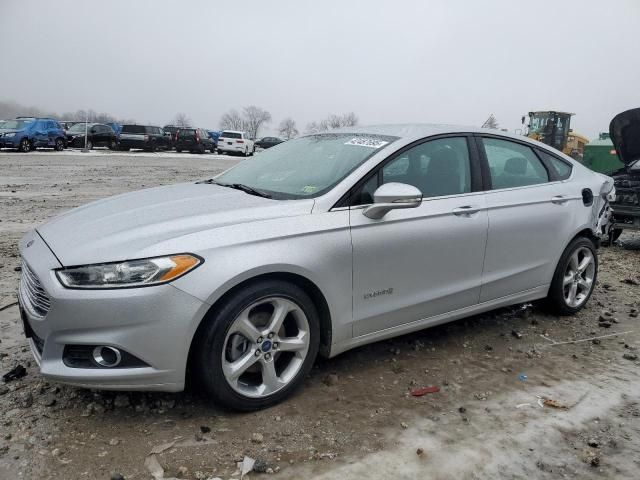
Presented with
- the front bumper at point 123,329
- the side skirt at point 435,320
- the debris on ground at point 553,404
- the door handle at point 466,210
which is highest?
the door handle at point 466,210

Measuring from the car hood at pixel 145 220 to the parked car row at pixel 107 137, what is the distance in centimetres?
2129

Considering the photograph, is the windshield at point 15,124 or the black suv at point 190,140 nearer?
the windshield at point 15,124

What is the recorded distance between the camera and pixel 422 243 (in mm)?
3330

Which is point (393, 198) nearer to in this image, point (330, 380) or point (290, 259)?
point (290, 259)

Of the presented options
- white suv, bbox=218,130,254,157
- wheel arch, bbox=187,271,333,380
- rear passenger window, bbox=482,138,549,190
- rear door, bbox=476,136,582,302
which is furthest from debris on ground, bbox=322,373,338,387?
white suv, bbox=218,130,254,157

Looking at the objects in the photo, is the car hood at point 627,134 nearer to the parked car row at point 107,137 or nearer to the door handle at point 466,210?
the door handle at point 466,210

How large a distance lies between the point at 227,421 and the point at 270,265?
2.85ft

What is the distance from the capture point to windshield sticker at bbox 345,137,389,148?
11.3ft

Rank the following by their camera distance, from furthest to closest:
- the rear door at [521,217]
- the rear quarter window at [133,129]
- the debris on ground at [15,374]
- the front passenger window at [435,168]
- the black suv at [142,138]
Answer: the rear quarter window at [133,129] < the black suv at [142,138] < the rear door at [521,217] < the front passenger window at [435,168] < the debris on ground at [15,374]

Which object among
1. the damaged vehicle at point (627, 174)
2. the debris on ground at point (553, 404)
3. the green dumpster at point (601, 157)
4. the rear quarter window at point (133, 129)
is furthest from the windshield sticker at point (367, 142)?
the rear quarter window at point (133, 129)

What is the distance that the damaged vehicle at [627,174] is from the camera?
7.41 metres

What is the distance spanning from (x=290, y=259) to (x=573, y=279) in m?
2.95

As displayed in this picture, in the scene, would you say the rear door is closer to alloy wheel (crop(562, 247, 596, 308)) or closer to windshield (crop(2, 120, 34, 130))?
alloy wheel (crop(562, 247, 596, 308))

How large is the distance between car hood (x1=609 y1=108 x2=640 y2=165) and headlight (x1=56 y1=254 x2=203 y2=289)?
7253mm
